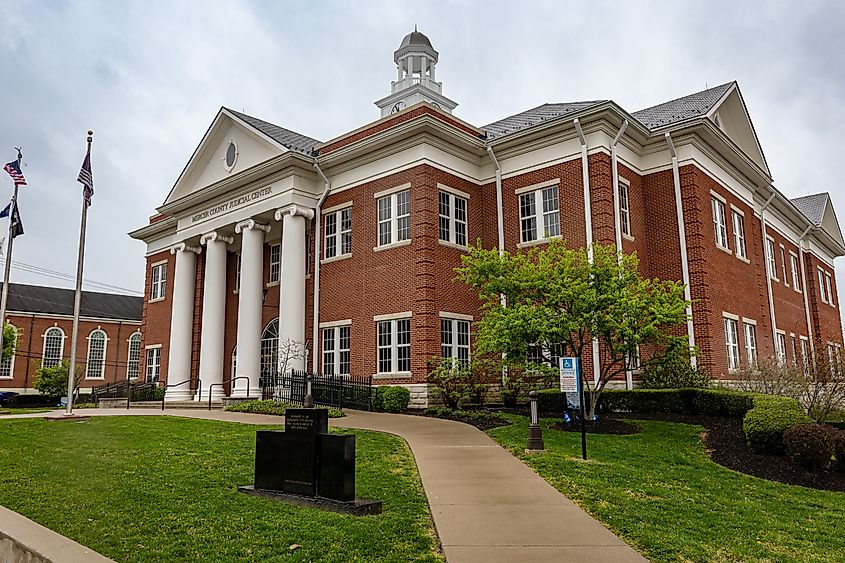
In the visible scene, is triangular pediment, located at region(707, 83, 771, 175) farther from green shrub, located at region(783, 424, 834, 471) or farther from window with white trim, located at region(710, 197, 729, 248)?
green shrub, located at region(783, 424, 834, 471)

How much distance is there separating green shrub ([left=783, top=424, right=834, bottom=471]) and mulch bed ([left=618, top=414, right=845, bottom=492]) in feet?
0.49

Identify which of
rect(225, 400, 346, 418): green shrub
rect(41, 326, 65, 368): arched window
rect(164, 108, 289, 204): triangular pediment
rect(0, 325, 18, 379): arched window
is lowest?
rect(225, 400, 346, 418): green shrub

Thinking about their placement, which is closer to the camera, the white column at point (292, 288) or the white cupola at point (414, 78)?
the white column at point (292, 288)

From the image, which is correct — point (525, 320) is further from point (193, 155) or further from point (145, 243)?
point (145, 243)

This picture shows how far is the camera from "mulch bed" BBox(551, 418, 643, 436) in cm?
1497

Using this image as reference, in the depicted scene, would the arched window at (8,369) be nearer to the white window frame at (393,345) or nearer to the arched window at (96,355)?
the arched window at (96,355)

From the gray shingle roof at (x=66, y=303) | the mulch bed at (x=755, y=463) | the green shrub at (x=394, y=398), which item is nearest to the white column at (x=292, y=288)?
the green shrub at (x=394, y=398)

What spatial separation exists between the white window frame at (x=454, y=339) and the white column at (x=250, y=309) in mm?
7489

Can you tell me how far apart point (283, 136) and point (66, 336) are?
1634 inches

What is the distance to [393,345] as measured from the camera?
875 inches

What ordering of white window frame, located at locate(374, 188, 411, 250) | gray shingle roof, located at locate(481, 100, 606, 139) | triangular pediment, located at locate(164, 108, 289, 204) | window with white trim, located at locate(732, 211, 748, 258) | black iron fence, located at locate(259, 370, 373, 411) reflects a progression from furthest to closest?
1. triangular pediment, located at locate(164, 108, 289, 204)
2. window with white trim, located at locate(732, 211, 748, 258)
3. gray shingle roof, located at locate(481, 100, 606, 139)
4. white window frame, located at locate(374, 188, 411, 250)
5. black iron fence, located at locate(259, 370, 373, 411)

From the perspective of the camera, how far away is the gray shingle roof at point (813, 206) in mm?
37906

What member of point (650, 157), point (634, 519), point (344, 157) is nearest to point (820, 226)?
point (650, 157)

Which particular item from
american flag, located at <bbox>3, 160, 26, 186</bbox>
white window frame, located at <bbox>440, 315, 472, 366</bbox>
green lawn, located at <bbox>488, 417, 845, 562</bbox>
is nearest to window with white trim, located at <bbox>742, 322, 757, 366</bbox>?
white window frame, located at <bbox>440, 315, 472, 366</bbox>
